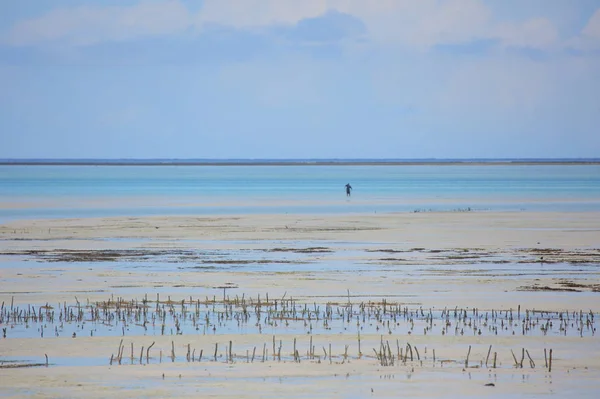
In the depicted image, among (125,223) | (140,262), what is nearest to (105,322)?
(140,262)

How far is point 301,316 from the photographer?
717 inches

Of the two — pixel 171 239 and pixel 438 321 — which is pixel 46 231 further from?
pixel 438 321

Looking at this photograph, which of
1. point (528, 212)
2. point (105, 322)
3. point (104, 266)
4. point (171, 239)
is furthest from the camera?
point (528, 212)

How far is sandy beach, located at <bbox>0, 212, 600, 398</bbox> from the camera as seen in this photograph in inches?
531

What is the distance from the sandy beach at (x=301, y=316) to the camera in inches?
531

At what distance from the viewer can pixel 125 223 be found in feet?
147

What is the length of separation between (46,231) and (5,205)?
78.6ft

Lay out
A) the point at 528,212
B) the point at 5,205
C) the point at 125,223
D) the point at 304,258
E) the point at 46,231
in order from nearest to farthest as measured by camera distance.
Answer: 1. the point at 304,258
2. the point at 46,231
3. the point at 125,223
4. the point at 528,212
5. the point at 5,205

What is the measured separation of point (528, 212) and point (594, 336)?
37203 mm

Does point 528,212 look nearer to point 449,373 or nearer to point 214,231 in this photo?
point 214,231

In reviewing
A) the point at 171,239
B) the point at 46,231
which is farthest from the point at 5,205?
the point at 171,239

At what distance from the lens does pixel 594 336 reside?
16.5 meters

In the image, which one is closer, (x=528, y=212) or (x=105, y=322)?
(x=105, y=322)

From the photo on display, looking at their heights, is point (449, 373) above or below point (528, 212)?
below
